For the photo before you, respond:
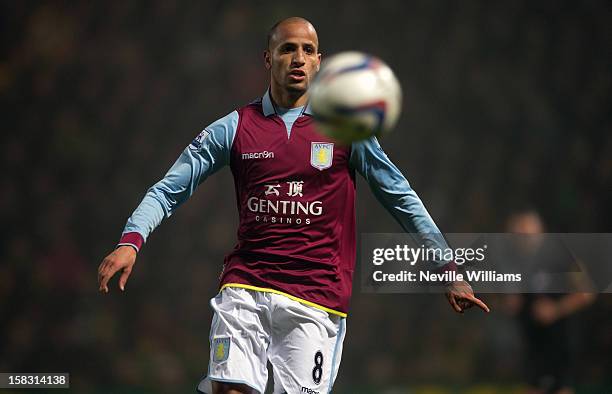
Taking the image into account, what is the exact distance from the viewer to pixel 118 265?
3.96 meters

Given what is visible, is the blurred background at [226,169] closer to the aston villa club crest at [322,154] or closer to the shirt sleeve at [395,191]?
the shirt sleeve at [395,191]

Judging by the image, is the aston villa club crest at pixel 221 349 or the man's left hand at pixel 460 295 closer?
the aston villa club crest at pixel 221 349

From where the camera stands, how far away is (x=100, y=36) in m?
9.69

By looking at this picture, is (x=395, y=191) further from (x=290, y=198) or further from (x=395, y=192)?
(x=290, y=198)

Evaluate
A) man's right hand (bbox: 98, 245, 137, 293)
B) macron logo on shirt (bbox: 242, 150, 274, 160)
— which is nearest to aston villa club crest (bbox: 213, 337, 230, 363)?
man's right hand (bbox: 98, 245, 137, 293)

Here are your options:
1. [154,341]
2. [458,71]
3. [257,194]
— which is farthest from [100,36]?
[257,194]

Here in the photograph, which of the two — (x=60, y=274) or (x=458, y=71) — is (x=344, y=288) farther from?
(x=458, y=71)

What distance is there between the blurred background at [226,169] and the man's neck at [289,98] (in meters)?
5.01

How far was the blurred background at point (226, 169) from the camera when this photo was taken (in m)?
9.20

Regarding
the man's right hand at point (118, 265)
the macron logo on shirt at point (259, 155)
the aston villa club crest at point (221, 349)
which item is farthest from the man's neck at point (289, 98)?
the aston villa club crest at point (221, 349)

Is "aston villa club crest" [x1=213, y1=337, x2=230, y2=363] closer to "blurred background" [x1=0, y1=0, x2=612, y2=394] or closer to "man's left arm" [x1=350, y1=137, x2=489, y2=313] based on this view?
"man's left arm" [x1=350, y1=137, x2=489, y2=313]

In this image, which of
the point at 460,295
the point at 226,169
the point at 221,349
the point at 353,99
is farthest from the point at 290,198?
the point at 226,169

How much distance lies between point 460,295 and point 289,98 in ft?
3.88

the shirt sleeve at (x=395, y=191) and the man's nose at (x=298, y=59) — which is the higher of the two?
the man's nose at (x=298, y=59)
